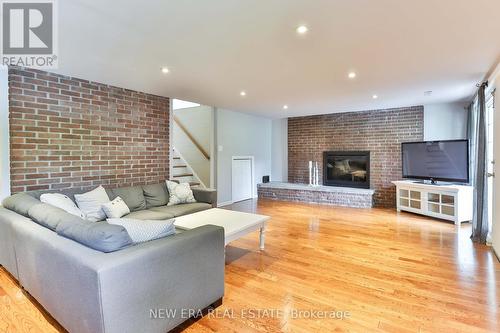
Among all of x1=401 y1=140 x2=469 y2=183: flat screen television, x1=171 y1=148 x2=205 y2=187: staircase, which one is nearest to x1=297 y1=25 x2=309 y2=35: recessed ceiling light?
x1=171 y1=148 x2=205 y2=187: staircase

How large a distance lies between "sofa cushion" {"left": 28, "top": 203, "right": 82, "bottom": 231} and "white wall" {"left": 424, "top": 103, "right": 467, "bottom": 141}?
6.27 m

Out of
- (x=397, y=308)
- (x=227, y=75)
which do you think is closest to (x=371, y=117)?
(x=227, y=75)

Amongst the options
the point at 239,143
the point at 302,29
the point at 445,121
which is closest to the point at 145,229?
the point at 302,29

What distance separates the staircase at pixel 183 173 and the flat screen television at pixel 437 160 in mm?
4294

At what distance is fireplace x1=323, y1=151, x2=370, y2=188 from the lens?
636 cm

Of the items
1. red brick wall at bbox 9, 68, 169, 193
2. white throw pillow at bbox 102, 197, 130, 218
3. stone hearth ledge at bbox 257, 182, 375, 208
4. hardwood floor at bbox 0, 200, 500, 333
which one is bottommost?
hardwood floor at bbox 0, 200, 500, 333

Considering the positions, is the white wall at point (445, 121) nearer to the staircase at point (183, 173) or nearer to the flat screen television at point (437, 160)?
the flat screen television at point (437, 160)

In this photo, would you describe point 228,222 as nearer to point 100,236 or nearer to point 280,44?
point 100,236

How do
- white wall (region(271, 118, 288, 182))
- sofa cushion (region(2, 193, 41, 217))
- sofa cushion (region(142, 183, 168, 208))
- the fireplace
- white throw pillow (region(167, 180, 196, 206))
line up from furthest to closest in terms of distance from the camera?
white wall (region(271, 118, 288, 182)), the fireplace, white throw pillow (region(167, 180, 196, 206)), sofa cushion (region(142, 183, 168, 208)), sofa cushion (region(2, 193, 41, 217))

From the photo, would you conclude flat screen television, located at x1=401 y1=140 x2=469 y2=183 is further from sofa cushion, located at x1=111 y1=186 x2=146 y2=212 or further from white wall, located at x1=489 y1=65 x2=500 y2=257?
sofa cushion, located at x1=111 y1=186 x2=146 y2=212

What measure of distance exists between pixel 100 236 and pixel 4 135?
8.04 ft

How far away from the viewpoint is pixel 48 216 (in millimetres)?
1959

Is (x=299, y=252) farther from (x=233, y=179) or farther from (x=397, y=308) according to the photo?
(x=233, y=179)

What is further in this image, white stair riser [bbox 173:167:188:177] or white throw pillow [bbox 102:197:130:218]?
white stair riser [bbox 173:167:188:177]
